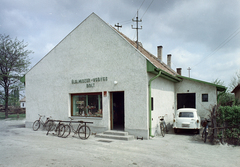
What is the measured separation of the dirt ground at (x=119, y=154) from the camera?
6.56m

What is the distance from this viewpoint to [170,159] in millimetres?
6965

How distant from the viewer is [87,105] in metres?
12.7

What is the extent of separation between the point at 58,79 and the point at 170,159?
9.68 m

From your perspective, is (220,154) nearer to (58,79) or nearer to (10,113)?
(58,79)

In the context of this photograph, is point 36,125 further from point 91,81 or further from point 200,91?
point 200,91

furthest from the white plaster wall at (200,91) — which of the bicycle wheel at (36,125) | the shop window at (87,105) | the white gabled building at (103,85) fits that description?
the bicycle wheel at (36,125)

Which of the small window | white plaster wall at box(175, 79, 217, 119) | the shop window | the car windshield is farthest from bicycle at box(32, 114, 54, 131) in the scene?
the small window

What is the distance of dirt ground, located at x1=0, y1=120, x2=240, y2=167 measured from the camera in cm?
656

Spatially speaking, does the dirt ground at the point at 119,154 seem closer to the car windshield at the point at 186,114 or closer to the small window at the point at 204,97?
the car windshield at the point at 186,114

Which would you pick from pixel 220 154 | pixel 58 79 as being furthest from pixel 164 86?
pixel 58 79

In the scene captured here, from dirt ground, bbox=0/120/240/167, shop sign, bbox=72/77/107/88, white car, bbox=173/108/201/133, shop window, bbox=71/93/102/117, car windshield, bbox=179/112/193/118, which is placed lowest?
dirt ground, bbox=0/120/240/167

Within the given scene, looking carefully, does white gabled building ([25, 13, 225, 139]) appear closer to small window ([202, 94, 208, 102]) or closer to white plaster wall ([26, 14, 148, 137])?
white plaster wall ([26, 14, 148, 137])

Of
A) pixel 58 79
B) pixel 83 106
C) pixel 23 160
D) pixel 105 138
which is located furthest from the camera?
pixel 58 79

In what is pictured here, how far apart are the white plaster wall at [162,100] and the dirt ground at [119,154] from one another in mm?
1738
